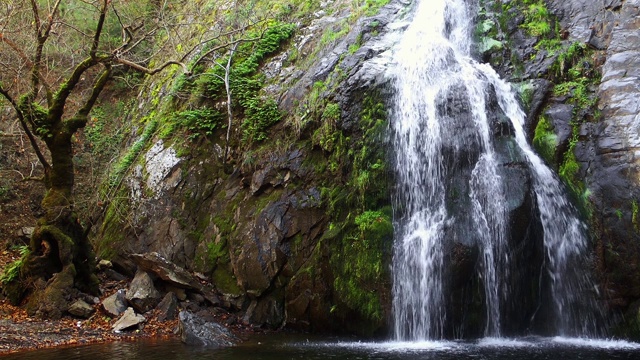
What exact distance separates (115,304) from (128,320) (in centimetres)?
63

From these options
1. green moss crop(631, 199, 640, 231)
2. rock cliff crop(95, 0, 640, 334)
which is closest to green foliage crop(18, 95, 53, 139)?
rock cliff crop(95, 0, 640, 334)

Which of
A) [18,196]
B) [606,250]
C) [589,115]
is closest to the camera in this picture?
[606,250]

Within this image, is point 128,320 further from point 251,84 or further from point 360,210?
point 251,84

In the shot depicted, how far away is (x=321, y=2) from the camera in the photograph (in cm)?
1523

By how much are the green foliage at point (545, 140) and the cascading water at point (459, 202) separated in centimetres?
21

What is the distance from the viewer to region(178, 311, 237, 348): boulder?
8539 millimetres

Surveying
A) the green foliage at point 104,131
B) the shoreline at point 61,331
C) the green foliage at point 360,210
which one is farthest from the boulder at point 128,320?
the green foliage at point 104,131

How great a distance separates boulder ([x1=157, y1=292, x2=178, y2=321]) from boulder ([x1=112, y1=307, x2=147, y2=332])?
1.19 feet

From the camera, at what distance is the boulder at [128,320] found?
9.43 m

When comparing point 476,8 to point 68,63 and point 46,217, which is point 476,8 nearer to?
point 46,217

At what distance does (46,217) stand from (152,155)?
324 centimetres

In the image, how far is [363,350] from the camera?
8078 mm

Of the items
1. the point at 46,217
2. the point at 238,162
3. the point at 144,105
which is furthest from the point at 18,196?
the point at 238,162

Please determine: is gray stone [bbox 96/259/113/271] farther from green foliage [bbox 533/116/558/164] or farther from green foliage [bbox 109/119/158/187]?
green foliage [bbox 533/116/558/164]
